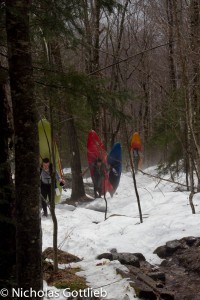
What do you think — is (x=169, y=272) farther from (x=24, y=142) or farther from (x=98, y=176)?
(x=98, y=176)

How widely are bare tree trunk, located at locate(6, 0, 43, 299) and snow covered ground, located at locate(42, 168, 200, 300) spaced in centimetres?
156

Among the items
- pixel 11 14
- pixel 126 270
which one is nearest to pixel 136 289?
pixel 126 270

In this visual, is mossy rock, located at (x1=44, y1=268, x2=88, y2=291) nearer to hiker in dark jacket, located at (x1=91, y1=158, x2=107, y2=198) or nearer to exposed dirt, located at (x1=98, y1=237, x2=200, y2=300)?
exposed dirt, located at (x1=98, y1=237, x2=200, y2=300)

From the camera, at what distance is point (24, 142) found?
382cm

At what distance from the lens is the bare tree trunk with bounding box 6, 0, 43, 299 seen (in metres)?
3.82

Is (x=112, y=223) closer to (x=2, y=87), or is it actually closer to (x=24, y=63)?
(x=2, y=87)

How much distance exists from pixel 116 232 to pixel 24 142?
5.92 m

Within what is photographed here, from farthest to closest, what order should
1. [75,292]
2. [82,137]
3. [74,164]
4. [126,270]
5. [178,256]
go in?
[82,137]
[74,164]
[178,256]
[126,270]
[75,292]

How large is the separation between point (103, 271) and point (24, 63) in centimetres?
371

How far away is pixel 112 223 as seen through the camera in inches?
396

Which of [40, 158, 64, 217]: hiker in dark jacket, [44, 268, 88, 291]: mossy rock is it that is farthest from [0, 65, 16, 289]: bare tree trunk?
[40, 158, 64, 217]: hiker in dark jacket

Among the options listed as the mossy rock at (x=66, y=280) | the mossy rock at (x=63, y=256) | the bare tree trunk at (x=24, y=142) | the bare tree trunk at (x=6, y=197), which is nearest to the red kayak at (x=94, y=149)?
the mossy rock at (x=63, y=256)

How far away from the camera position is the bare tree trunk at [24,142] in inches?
150

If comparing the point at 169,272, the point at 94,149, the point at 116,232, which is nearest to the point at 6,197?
the point at 169,272
